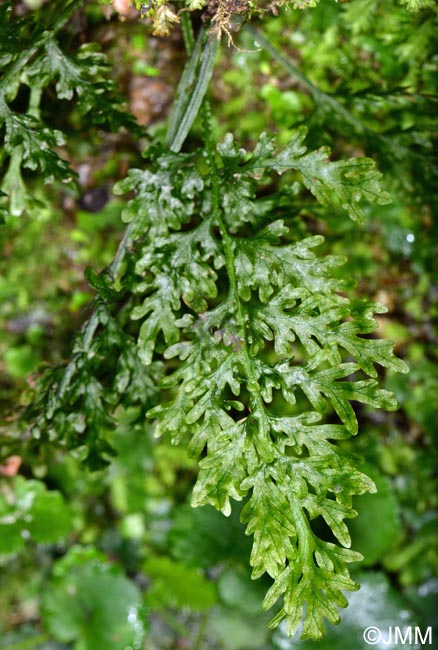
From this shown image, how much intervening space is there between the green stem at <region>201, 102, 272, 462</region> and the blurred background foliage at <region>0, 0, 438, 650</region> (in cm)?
100

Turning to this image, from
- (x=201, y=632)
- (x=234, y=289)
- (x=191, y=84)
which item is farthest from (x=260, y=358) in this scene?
(x=201, y=632)

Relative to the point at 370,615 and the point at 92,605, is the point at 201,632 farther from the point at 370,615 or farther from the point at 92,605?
the point at 370,615

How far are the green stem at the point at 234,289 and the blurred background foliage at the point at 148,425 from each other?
39.5 inches

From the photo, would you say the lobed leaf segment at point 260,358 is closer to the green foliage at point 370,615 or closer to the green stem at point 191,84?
the green stem at point 191,84

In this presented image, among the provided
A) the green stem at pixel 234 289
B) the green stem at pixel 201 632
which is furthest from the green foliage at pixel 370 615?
the green stem at pixel 234 289

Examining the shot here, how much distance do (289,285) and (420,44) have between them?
5.16 feet

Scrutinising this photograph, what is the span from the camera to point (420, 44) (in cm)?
227

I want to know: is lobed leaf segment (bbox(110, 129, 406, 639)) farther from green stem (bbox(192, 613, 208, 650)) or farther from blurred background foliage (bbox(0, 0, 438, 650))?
green stem (bbox(192, 613, 208, 650))

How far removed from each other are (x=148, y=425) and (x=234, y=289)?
4.33 ft

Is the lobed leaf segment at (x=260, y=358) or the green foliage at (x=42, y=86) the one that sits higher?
the green foliage at (x=42, y=86)

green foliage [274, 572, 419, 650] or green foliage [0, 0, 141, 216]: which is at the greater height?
green foliage [0, 0, 141, 216]

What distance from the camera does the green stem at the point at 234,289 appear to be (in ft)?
4.55

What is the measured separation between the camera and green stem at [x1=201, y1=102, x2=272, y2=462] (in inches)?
54.6

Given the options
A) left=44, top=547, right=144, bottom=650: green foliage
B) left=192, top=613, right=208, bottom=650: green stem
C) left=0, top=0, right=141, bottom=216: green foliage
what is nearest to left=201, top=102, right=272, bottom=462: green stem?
left=0, top=0, right=141, bottom=216: green foliage
